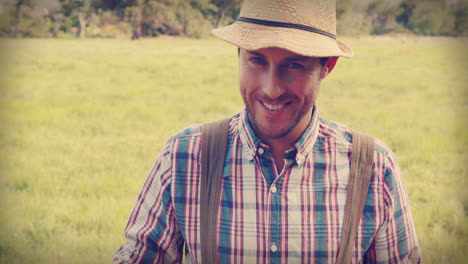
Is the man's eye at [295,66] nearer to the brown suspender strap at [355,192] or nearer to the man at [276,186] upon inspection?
the man at [276,186]

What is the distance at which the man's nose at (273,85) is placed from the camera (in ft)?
4.93

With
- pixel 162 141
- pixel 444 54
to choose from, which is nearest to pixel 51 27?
pixel 162 141

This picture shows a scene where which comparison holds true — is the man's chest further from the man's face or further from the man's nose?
the man's nose

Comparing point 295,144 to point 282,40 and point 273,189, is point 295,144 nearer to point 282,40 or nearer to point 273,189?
point 273,189

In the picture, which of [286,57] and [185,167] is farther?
[185,167]

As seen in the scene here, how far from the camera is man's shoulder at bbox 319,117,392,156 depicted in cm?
169

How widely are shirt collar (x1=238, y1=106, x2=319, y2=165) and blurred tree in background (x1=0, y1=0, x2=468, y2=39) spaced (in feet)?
10.2

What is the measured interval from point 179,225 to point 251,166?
0.35 metres

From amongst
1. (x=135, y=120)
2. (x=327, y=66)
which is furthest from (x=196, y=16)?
(x=327, y=66)

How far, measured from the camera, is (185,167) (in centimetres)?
167

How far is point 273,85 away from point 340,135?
0.41 metres

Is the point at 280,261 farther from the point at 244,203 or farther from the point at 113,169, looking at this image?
the point at 113,169

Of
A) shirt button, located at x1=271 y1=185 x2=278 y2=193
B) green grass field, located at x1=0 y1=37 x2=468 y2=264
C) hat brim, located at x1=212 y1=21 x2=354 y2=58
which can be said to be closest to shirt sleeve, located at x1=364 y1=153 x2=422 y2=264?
shirt button, located at x1=271 y1=185 x2=278 y2=193

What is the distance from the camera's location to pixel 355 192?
1628 millimetres
